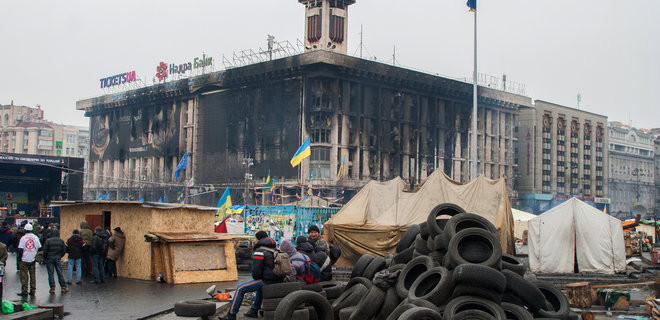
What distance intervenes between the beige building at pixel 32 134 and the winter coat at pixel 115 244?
129m

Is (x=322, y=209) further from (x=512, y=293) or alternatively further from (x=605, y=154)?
(x=605, y=154)

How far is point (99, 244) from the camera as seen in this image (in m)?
19.4

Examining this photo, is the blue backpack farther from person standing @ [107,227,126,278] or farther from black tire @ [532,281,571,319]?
person standing @ [107,227,126,278]

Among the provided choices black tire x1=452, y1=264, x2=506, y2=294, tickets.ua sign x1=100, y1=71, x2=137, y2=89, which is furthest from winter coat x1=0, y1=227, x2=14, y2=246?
tickets.ua sign x1=100, y1=71, x2=137, y2=89

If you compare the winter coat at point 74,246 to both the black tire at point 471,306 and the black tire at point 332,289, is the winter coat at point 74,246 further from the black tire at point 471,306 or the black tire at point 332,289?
the black tire at point 471,306

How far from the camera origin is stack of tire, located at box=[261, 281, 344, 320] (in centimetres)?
1135

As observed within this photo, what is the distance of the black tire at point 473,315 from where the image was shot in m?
11.2

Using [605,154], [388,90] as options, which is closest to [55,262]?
[388,90]

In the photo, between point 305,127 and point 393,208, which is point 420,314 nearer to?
point 393,208

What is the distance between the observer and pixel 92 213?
76.4 feet

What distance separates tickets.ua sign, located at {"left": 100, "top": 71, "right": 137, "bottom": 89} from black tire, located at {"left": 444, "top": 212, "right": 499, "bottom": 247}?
91.3 m

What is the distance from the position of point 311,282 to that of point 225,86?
72117 mm

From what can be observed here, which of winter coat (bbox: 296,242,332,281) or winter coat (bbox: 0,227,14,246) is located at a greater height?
winter coat (bbox: 296,242,332,281)

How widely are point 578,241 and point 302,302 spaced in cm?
1643
